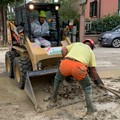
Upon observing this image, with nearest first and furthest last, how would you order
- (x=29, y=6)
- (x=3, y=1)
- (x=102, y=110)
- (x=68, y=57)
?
1. (x=68, y=57)
2. (x=102, y=110)
3. (x=29, y=6)
4. (x=3, y=1)

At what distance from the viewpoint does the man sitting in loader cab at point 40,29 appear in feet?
26.8

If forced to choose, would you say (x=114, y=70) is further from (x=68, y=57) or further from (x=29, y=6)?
(x=68, y=57)

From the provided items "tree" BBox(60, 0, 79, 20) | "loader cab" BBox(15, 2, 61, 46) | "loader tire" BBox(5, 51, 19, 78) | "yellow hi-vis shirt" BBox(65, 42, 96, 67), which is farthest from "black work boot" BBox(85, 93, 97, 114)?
"tree" BBox(60, 0, 79, 20)

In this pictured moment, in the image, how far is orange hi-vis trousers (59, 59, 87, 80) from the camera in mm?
5766

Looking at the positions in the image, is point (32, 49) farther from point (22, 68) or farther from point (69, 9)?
point (69, 9)

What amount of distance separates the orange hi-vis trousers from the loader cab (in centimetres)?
250

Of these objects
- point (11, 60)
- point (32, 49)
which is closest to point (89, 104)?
point (32, 49)

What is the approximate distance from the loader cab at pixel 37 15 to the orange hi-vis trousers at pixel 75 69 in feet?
8.21

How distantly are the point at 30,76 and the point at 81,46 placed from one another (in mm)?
1638

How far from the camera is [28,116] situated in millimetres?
6137

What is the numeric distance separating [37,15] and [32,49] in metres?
1.15

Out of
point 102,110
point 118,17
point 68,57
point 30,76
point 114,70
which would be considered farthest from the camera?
point 118,17

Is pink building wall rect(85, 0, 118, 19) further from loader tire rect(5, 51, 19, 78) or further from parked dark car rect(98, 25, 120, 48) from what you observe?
loader tire rect(5, 51, 19, 78)

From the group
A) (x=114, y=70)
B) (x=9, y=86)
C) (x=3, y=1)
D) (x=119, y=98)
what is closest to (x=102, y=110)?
(x=119, y=98)
